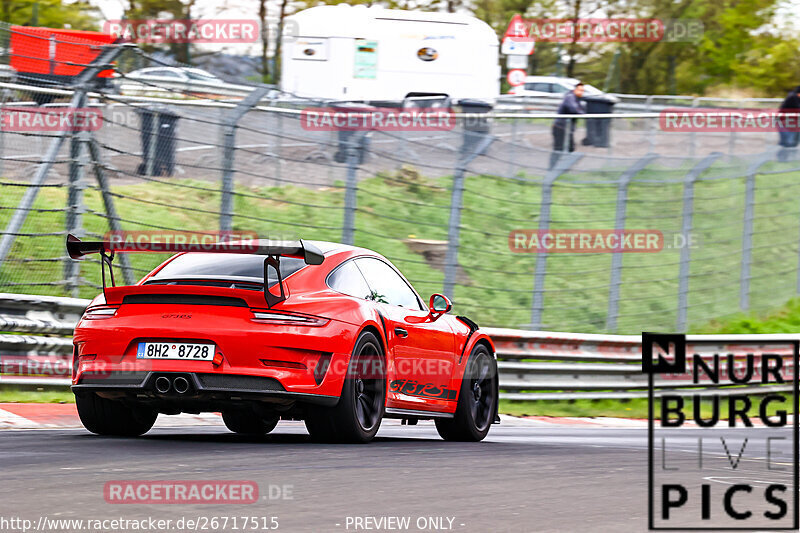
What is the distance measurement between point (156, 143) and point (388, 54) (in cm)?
1799

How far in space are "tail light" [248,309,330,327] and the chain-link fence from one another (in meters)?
4.81

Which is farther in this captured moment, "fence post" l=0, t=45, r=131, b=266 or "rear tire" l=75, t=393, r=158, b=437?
"fence post" l=0, t=45, r=131, b=266

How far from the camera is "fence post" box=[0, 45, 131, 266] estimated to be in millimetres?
11664

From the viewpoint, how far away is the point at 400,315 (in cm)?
889

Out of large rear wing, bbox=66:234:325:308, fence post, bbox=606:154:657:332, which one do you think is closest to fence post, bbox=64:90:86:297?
large rear wing, bbox=66:234:325:308

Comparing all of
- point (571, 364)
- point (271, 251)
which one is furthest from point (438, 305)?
point (571, 364)

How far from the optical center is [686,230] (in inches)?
672

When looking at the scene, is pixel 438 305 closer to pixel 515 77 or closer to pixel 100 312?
pixel 100 312

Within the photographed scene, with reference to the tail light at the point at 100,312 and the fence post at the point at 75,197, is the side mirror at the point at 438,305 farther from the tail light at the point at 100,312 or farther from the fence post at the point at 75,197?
the fence post at the point at 75,197

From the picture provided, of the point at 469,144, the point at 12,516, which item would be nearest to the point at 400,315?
the point at 12,516

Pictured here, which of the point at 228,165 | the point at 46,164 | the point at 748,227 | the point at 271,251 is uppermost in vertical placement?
the point at 228,165

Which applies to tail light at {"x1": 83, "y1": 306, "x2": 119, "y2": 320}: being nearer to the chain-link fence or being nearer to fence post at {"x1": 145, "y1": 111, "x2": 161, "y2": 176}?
the chain-link fence

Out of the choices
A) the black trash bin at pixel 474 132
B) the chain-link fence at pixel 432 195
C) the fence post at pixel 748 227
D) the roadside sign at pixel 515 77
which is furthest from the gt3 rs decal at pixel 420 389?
the roadside sign at pixel 515 77

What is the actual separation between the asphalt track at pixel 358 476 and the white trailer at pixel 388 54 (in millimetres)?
21253
